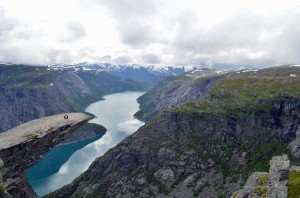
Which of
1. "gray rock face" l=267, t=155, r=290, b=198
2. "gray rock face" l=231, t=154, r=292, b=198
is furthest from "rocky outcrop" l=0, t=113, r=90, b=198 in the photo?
"gray rock face" l=267, t=155, r=290, b=198

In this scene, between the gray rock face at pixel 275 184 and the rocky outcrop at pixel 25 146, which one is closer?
the rocky outcrop at pixel 25 146

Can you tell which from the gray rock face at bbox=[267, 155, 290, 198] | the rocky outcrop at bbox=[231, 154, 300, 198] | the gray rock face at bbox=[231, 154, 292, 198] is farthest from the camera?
the rocky outcrop at bbox=[231, 154, 300, 198]

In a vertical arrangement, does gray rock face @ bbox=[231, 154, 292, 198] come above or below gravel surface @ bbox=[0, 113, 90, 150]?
below

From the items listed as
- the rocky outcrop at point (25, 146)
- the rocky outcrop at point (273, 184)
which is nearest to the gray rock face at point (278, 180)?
the rocky outcrop at point (273, 184)

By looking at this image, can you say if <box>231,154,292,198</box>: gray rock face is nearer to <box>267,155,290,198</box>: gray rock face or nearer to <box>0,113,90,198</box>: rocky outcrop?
<box>267,155,290,198</box>: gray rock face

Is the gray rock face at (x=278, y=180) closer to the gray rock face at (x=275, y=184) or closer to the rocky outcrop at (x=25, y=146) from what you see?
the gray rock face at (x=275, y=184)

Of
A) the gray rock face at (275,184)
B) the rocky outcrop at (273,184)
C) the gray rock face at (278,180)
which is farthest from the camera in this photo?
the rocky outcrop at (273,184)

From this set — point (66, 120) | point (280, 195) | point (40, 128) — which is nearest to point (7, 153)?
point (40, 128)

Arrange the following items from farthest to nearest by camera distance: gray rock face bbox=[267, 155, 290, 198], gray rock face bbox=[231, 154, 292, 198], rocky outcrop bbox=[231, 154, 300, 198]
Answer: rocky outcrop bbox=[231, 154, 300, 198] → gray rock face bbox=[231, 154, 292, 198] → gray rock face bbox=[267, 155, 290, 198]

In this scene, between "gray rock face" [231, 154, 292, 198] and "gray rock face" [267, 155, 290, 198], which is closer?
"gray rock face" [267, 155, 290, 198]
